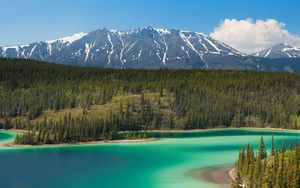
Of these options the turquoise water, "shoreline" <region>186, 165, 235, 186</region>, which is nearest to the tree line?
"shoreline" <region>186, 165, 235, 186</region>

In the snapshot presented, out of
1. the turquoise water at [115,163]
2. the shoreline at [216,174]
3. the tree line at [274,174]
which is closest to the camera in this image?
the tree line at [274,174]

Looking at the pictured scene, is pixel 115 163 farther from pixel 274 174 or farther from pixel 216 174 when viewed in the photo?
Result: pixel 274 174

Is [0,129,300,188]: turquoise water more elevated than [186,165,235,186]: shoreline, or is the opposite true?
[186,165,235,186]: shoreline

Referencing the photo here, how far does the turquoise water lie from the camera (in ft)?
315

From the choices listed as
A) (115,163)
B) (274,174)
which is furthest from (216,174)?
(115,163)

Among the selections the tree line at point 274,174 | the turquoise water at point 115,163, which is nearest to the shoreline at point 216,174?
the turquoise water at point 115,163

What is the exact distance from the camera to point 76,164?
397 feet

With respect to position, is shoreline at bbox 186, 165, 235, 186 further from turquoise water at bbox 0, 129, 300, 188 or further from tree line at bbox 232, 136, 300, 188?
tree line at bbox 232, 136, 300, 188

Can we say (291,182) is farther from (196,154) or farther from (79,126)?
(79,126)

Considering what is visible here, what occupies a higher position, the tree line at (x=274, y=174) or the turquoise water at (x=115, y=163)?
the tree line at (x=274, y=174)

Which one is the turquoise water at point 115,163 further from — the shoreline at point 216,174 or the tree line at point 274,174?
the tree line at point 274,174

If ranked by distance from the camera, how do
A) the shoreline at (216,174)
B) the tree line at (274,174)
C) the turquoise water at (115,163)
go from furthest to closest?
the shoreline at (216,174), the turquoise water at (115,163), the tree line at (274,174)

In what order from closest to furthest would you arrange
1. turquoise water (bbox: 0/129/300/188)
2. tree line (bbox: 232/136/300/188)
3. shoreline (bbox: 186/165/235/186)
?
tree line (bbox: 232/136/300/188) → turquoise water (bbox: 0/129/300/188) → shoreline (bbox: 186/165/235/186)

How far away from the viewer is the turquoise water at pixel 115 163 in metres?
95.9
